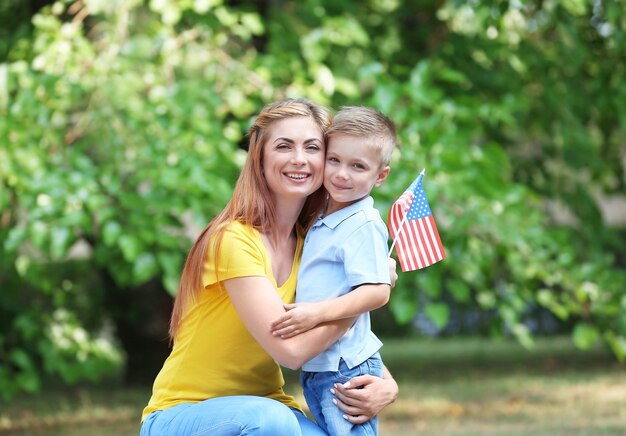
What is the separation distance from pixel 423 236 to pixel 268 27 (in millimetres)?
4534

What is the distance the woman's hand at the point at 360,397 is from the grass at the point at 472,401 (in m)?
3.88

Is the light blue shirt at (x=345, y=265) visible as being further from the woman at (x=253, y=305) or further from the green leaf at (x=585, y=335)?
the green leaf at (x=585, y=335)

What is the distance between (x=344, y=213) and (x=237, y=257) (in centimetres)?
34

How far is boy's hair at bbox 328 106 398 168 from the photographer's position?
3057 millimetres

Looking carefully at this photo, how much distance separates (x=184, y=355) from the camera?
3182 mm

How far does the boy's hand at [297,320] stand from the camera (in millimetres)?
2941

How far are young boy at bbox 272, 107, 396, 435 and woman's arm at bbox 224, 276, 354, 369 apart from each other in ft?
0.23

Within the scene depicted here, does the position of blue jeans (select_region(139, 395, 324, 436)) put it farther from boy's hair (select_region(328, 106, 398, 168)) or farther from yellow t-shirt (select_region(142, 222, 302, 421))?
boy's hair (select_region(328, 106, 398, 168))

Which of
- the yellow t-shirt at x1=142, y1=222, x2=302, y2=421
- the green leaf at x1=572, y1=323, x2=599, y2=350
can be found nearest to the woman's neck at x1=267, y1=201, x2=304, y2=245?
the yellow t-shirt at x1=142, y1=222, x2=302, y2=421

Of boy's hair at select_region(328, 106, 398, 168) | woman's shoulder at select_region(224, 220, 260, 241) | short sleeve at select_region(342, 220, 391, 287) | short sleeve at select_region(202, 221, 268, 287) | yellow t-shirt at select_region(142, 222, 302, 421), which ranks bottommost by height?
yellow t-shirt at select_region(142, 222, 302, 421)

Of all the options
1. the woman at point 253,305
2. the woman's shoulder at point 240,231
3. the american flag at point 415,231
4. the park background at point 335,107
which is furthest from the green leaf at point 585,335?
the woman's shoulder at point 240,231

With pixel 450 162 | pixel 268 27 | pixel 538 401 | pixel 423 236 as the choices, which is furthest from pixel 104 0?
pixel 538 401

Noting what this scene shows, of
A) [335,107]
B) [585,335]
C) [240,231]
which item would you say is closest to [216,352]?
[240,231]

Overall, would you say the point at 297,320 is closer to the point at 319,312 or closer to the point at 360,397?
the point at 319,312
